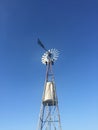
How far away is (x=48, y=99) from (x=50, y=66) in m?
11.1

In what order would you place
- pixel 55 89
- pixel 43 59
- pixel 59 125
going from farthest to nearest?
pixel 43 59, pixel 55 89, pixel 59 125

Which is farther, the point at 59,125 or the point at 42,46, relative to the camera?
the point at 42,46

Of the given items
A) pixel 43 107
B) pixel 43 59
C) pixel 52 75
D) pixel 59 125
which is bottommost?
pixel 59 125

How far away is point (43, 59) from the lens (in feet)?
244

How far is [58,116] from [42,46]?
2183cm

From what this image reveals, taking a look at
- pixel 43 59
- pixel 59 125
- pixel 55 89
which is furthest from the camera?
pixel 43 59

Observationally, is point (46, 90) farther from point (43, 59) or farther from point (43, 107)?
point (43, 59)


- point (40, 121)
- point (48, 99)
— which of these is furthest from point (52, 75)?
point (40, 121)

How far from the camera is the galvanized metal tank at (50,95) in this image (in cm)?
6706

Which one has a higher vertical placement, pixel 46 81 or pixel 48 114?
pixel 46 81

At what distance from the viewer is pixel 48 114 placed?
6656 centimetres

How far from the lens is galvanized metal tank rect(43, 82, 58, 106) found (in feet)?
220

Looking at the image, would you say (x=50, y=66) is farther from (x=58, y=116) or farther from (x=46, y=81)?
(x=58, y=116)

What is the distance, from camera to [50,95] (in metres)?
67.4
